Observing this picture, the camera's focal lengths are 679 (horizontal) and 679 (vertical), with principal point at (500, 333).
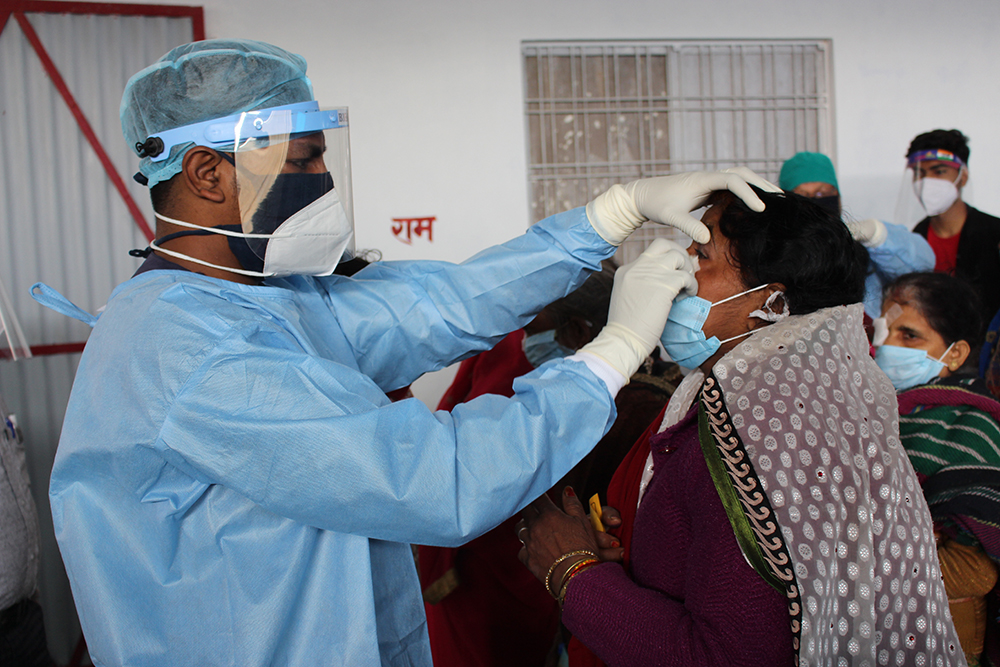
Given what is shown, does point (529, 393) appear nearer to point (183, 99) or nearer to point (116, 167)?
point (183, 99)

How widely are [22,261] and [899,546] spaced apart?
3.81m

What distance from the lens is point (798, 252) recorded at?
55.5 inches

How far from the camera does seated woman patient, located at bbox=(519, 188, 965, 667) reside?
109 centimetres

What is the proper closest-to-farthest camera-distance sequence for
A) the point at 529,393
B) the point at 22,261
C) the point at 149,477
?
the point at 149,477 → the point at 529,393 → the point at 22,261

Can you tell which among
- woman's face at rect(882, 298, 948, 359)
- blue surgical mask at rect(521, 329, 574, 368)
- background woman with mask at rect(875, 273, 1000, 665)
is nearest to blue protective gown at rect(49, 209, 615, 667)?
background woman with mask at rect(875, 273, 1000, 665)

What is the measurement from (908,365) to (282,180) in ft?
6.49

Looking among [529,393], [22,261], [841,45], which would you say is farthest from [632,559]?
[841,45]

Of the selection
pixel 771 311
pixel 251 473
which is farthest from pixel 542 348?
pixel 251 473

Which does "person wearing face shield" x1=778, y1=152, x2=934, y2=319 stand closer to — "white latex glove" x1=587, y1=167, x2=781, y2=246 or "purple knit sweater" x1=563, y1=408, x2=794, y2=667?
"white latex glove" x1=587, y1=167, x2=781, y2=246

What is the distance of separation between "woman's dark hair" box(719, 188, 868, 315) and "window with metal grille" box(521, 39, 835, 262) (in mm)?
2386

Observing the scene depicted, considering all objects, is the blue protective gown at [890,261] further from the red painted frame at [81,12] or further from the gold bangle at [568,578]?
the red painted frame at [81,12]

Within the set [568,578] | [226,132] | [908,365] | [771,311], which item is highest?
[226,132]

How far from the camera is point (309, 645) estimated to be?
1161 mm

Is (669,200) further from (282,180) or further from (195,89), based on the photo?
(195,89)
